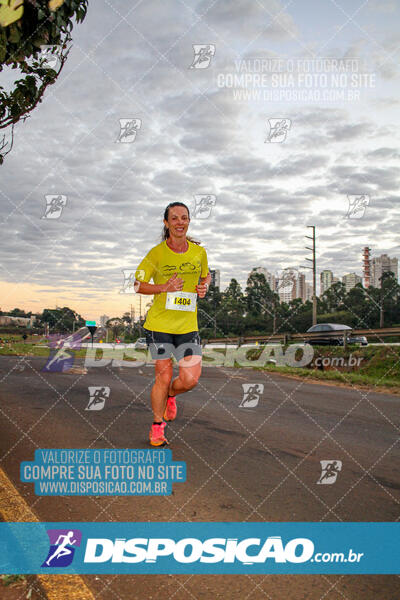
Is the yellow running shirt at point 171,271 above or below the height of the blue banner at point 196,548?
above

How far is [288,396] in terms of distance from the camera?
9.94 m

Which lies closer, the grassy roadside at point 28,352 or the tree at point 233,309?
the grassy roadside at point 28,352

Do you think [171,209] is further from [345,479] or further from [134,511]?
[345,479]

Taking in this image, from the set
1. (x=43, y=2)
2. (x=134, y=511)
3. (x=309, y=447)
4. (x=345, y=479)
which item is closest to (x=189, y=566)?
(x=134, y=511)

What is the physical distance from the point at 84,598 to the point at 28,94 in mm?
4048
